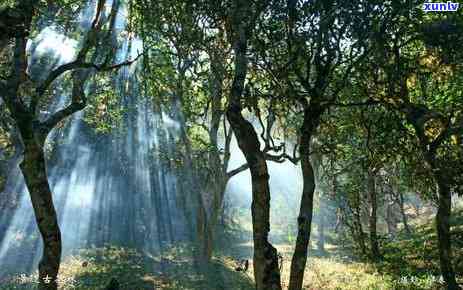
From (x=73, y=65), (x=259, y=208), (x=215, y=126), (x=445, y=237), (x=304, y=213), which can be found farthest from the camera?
(x=215, y=126)

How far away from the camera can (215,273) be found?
2497 cm

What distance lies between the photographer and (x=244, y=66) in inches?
420

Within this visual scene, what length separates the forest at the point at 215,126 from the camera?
12453 millimetres

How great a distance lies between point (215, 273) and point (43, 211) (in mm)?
14404

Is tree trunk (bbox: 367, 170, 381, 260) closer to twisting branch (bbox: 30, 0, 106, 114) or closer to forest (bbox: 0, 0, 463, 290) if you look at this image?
forest (bbox: 0, 0, 463, 290)

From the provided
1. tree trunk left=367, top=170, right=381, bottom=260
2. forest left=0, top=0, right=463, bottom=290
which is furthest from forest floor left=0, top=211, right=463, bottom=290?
tree trunk left=367, top=170, right=381, bottom=260

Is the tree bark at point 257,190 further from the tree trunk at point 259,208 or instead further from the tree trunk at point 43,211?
the tree trunk at point 43,211

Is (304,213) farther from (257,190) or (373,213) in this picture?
(373,213)

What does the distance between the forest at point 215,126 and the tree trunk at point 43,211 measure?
0.12 feet

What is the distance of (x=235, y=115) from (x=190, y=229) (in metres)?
36.3

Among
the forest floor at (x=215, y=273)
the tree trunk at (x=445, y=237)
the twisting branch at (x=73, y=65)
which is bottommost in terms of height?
the forest floor at (x=215, y=273)

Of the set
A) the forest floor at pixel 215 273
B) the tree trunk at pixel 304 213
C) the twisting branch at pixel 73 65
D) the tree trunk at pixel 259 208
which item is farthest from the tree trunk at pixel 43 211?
the forest floor at pixel 215 273

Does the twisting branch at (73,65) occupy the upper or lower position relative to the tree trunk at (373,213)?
upper

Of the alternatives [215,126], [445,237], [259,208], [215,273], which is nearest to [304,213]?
[259,208]
